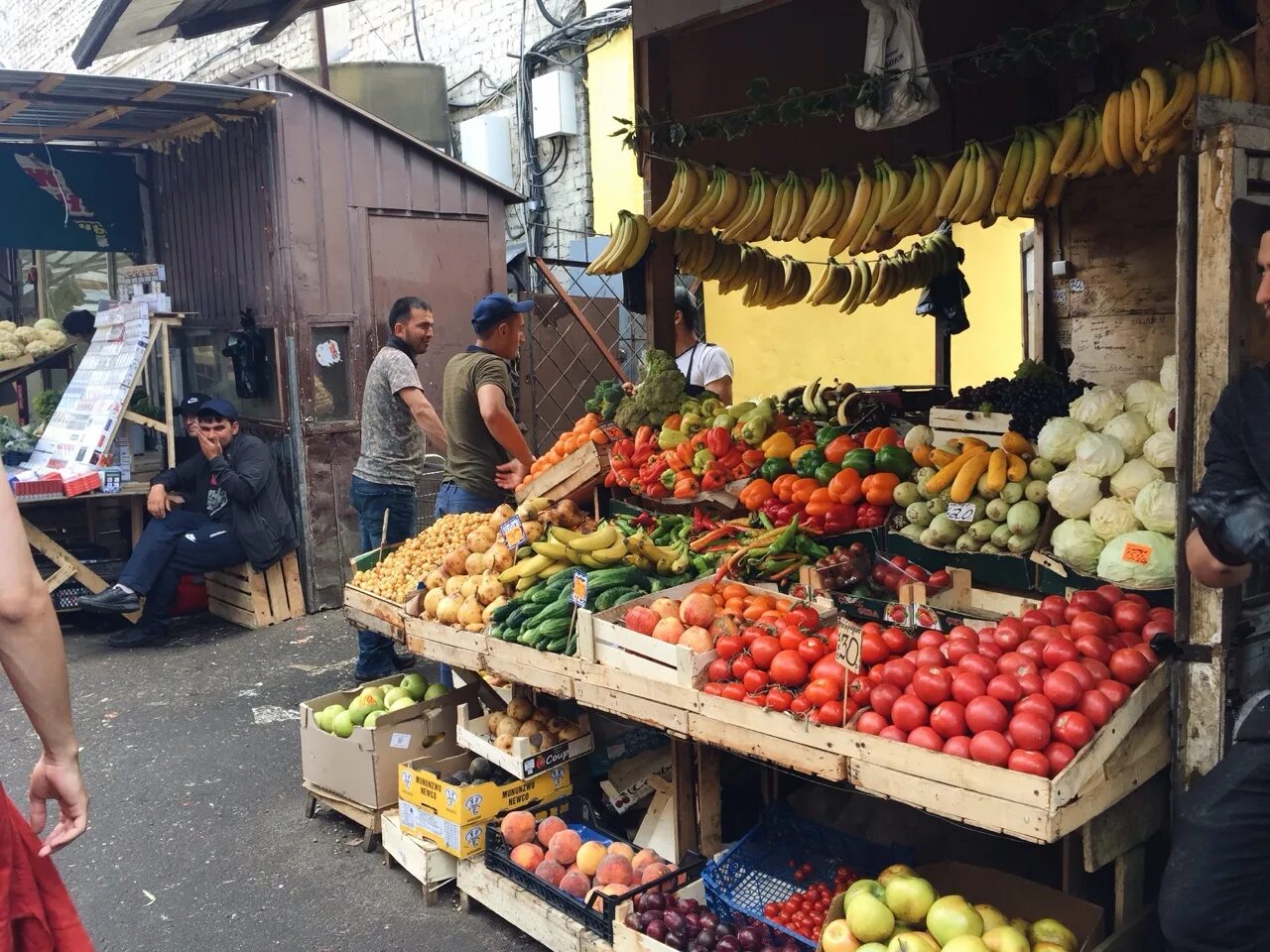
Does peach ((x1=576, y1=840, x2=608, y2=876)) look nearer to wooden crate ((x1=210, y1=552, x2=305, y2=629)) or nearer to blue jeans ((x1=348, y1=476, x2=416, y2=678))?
blue jeans ((x1=348, y1=476, x2=416, y2=678))

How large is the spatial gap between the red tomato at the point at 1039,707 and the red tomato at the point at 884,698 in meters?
0.33

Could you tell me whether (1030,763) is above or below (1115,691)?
below

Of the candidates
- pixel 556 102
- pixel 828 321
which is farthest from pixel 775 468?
pixel 556 102

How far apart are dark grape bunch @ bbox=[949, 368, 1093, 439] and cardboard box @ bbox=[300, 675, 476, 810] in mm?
2574

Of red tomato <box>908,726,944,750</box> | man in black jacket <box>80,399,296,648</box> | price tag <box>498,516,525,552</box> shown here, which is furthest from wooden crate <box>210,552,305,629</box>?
red tomato <box>908,726,944,750</box>

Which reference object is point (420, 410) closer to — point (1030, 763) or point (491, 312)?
point (491, 312)

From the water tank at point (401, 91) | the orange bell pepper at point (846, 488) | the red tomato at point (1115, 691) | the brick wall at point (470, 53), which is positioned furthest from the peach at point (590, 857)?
the water tank at point (401, 91)

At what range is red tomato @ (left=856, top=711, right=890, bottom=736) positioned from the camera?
9.41 ft

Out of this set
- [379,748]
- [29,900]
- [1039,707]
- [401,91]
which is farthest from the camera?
[401,91]

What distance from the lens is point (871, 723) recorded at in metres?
2.88

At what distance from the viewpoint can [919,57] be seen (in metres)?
4.57

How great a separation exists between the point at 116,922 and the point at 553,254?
8.84 metres

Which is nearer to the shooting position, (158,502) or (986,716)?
(986,716)

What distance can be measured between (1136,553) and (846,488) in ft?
4.10
